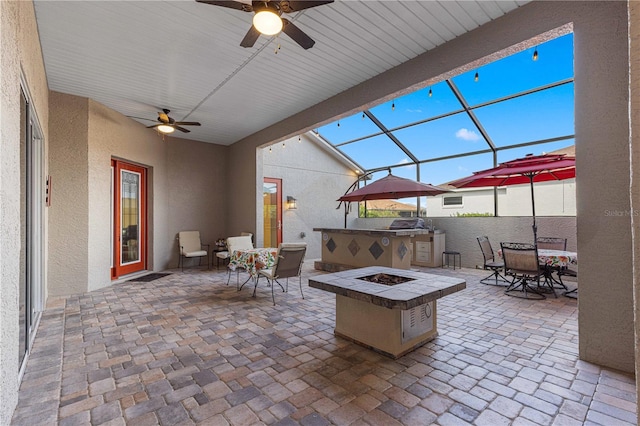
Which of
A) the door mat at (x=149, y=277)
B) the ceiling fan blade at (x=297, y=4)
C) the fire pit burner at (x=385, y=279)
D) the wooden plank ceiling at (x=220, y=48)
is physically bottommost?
the door mat at (x=149, y=277)

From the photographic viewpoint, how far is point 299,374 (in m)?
2.45

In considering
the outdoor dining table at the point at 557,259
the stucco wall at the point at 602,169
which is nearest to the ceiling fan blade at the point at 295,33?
the stucco wall at the point at 602,169

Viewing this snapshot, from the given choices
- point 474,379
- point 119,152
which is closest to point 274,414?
point 474,379

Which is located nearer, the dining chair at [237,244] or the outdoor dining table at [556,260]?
the outdoor dining table at [556,260]

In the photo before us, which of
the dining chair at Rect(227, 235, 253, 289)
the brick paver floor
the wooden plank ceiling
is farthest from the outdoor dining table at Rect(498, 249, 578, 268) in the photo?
the dining chair at Rect(227, 235, 253, 289)

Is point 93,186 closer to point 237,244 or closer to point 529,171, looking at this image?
point 237,244

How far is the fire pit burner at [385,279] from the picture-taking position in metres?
3.30

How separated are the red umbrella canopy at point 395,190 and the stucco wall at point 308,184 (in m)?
3.11

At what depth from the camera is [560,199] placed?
621cm

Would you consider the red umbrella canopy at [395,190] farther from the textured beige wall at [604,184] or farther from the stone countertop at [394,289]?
the textured beige wall at [604,184]

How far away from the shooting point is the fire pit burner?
330cm

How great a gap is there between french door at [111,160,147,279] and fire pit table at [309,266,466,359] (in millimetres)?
5077

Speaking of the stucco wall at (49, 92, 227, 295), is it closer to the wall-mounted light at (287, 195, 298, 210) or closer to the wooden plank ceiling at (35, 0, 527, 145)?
the wooden plank ceiling at (35, 0, 527, 145)

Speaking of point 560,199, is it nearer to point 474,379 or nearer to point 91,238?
point 474,379
